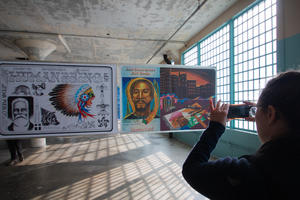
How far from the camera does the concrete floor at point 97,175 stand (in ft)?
10.5

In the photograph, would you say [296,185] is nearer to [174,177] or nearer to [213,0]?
[174,177]

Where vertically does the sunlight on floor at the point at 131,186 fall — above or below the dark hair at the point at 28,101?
below

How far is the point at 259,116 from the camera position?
2.62ft

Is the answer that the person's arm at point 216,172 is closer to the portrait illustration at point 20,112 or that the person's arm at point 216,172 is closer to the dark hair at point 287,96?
the dark hair at point 287,96

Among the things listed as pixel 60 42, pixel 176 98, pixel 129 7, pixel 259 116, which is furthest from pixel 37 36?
pixel 259 116

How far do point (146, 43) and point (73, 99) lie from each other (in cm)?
586

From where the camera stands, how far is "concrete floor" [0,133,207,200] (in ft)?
10.5

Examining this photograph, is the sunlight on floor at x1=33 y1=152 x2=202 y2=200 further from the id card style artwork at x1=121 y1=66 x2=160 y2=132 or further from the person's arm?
the person's arm

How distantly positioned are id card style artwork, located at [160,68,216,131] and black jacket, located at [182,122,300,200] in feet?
5.14

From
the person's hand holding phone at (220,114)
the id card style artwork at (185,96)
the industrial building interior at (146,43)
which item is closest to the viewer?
the person's hand holding phone at (220,114)

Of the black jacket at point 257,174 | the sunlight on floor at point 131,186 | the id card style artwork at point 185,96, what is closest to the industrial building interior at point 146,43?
the sunlight on floor at point 131,186

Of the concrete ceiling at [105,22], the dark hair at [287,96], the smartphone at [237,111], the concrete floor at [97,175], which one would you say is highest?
the concrete ceiling at [105,22]

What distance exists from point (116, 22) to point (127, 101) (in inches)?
161

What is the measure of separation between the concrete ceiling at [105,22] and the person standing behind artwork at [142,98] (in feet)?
9.83
